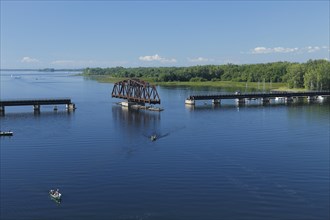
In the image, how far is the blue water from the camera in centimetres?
4709

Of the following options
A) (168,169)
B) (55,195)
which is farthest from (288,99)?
(55,195)

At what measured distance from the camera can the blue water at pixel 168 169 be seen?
47.1 metres

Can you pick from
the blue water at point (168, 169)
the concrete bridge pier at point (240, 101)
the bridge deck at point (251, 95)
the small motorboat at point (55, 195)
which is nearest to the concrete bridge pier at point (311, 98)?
the bridge deck at point (251, 95)

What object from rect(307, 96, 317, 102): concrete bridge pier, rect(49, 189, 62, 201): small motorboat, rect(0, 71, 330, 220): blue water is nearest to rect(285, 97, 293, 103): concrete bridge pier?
rect(307, 96, 317, 102): concrete bridge pier

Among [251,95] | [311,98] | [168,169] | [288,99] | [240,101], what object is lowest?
[168,169]

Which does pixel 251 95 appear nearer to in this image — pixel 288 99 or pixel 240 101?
pixel 240 101

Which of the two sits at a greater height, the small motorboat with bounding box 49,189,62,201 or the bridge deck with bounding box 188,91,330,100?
the bridge deck with bounding box 188,91,330,100

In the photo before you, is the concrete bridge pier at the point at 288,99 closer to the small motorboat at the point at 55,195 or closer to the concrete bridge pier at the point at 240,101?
the concrete bridge pier at the point at 240,101

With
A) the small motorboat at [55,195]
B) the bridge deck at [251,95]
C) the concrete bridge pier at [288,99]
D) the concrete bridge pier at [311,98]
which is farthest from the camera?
the concrete bridge pier at [311,98]

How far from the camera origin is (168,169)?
6281 centimetres

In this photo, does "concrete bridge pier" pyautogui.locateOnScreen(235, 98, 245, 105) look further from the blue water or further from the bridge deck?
the blue water

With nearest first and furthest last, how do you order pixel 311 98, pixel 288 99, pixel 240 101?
pixel 240 101, pixel 288 99, pixel 311 98

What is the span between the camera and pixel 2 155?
73000mm

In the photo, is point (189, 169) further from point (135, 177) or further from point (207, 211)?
point (207, 211)
